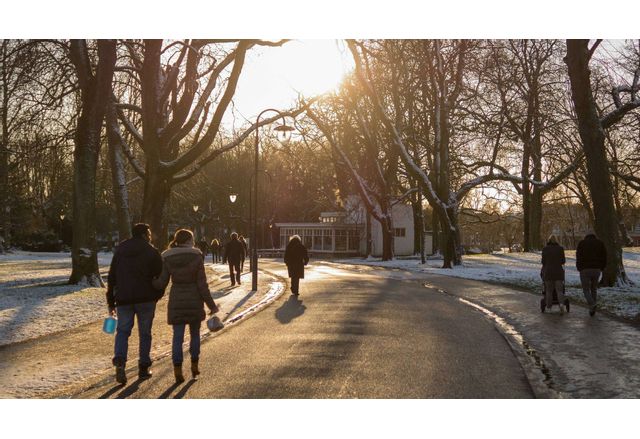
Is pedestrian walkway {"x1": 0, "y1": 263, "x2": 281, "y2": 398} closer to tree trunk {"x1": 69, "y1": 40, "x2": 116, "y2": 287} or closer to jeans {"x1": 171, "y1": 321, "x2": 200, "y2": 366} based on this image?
jeans {"x1": 171, "y1": 321, "x2": 200, "y2": 366}

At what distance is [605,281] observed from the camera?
18547 millimetres

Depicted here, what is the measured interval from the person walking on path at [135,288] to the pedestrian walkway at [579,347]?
4.32 m

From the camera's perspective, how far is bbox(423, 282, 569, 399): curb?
22.6 feet

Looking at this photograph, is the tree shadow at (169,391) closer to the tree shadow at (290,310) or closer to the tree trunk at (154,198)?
the tree shadow at (290,310)

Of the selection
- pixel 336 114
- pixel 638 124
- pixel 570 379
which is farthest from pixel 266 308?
pixel 336 114

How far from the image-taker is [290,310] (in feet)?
47.5

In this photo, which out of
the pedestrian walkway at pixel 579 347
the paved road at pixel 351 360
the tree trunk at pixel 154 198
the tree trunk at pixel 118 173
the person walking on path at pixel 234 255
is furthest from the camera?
the person walking on path at pixel 234 255

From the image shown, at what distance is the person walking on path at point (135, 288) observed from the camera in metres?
7.54

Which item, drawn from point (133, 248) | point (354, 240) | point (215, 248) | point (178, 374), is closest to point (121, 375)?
point (178, 374)

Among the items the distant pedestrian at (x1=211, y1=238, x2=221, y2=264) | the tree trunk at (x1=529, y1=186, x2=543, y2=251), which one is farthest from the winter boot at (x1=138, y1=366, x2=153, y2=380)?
the tree trunk at (x1=529, y1=186, x2=543, y2=251)

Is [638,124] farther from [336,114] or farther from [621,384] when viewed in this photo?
[336,114]

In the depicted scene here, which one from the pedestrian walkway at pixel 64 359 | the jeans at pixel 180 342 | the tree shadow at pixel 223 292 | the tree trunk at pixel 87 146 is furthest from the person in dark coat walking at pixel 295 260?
the jeans at pixel 180 342
